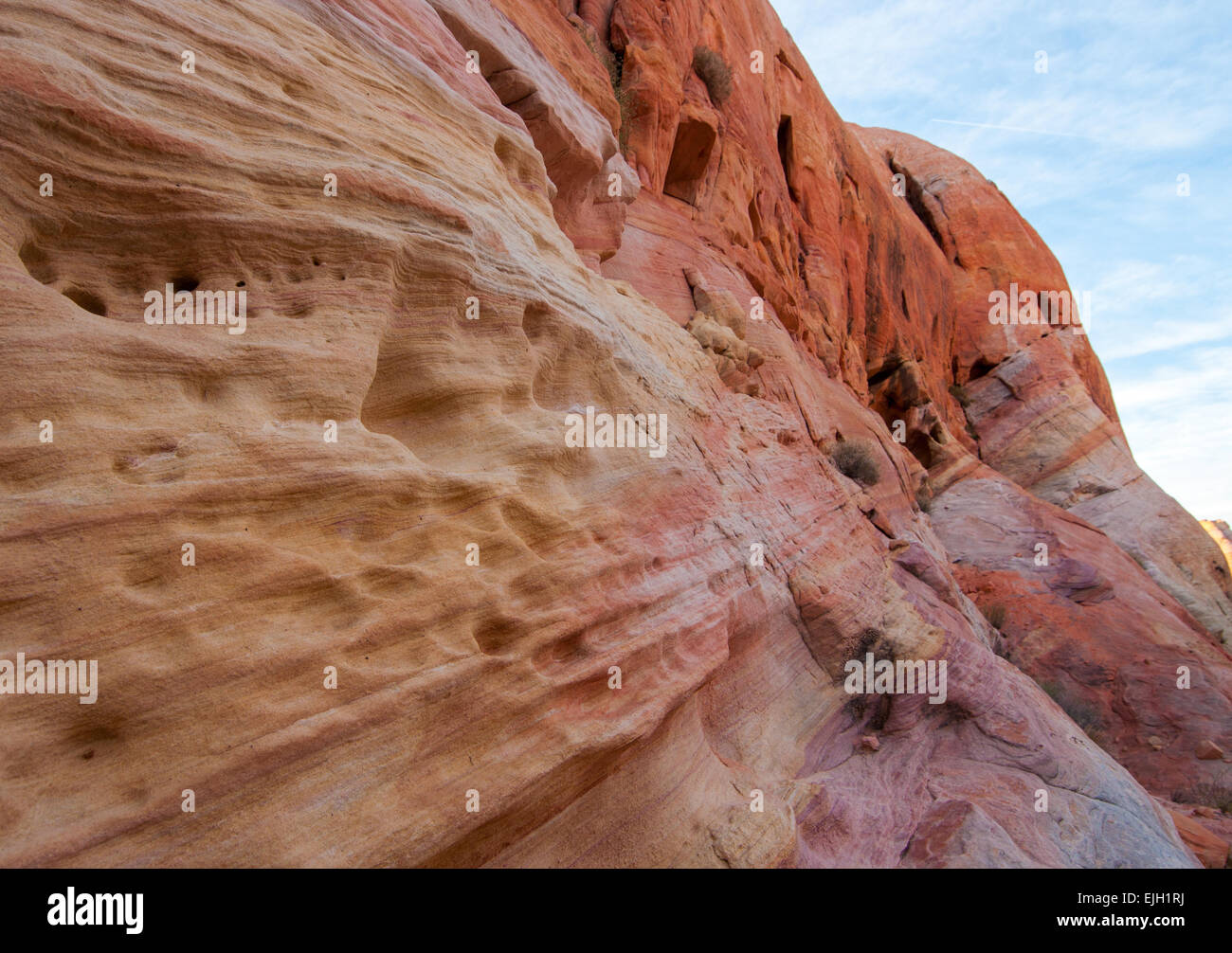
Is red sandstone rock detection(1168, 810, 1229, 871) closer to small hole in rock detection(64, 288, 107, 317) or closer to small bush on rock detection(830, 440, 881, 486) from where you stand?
small bush on rock detection(830, 440, 881, 486)

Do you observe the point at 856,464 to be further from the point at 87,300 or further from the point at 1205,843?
the point at 87,300

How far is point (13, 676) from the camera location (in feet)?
9.05

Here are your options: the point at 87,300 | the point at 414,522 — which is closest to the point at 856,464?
the point at 414,522

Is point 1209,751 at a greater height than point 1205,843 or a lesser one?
lesser

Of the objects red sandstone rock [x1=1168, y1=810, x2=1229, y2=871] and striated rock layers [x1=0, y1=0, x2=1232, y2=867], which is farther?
red sandstone rock [x1=1168, y1=810, x2=1229, y2=871]

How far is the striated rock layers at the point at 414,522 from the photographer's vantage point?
10.2 ft

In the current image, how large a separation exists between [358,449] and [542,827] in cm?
246

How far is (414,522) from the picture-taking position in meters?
4.22

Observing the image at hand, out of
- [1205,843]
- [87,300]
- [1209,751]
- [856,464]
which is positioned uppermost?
[87,300]

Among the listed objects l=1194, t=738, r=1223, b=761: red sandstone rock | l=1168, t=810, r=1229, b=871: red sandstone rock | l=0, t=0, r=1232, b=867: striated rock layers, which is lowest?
l=1194, t=738, r=1223, b=761: red sandstone rock

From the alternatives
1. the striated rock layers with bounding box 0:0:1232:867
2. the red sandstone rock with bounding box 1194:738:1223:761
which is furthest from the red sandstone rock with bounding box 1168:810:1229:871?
the red sandstone rock with bounding box 1194:738:1223:761

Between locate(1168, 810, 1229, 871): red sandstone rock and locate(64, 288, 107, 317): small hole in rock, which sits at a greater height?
locate(64, 288, 107, 317): small hole in rock

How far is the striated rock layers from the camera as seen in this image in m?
3.09
